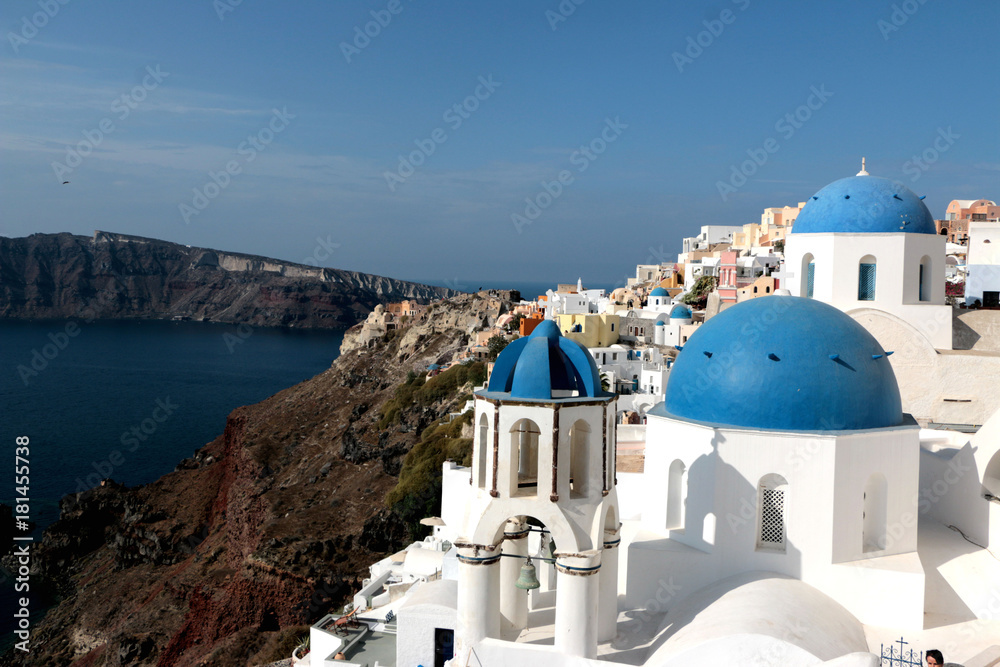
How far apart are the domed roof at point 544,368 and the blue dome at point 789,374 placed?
2247 millimetres

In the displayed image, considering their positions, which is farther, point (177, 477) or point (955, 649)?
point (177, 477)

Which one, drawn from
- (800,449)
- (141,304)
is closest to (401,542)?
(800,449)

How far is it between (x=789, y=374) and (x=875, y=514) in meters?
2.06

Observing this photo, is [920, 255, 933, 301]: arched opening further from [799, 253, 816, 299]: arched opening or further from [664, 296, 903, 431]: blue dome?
[664, 296, 903, 431]: blue dome

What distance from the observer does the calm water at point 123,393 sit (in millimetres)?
48312

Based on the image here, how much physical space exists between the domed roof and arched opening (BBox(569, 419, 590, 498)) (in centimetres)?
A: 49

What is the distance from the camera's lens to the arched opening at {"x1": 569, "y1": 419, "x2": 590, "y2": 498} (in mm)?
8203

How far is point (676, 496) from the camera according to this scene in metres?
10.2

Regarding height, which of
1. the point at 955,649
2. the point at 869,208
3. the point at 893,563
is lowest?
the point at 955,649

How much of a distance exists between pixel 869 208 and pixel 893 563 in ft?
26.9

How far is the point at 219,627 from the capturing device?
28.9 meters

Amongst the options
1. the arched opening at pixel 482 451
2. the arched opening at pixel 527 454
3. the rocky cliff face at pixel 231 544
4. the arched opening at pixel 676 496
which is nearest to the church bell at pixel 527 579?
the arched opening at pixel 527 454

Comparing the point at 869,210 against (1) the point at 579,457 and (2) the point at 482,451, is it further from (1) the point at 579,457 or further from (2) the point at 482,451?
(2) the point at 482,451

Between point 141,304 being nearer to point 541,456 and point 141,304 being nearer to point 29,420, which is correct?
point 29,420
